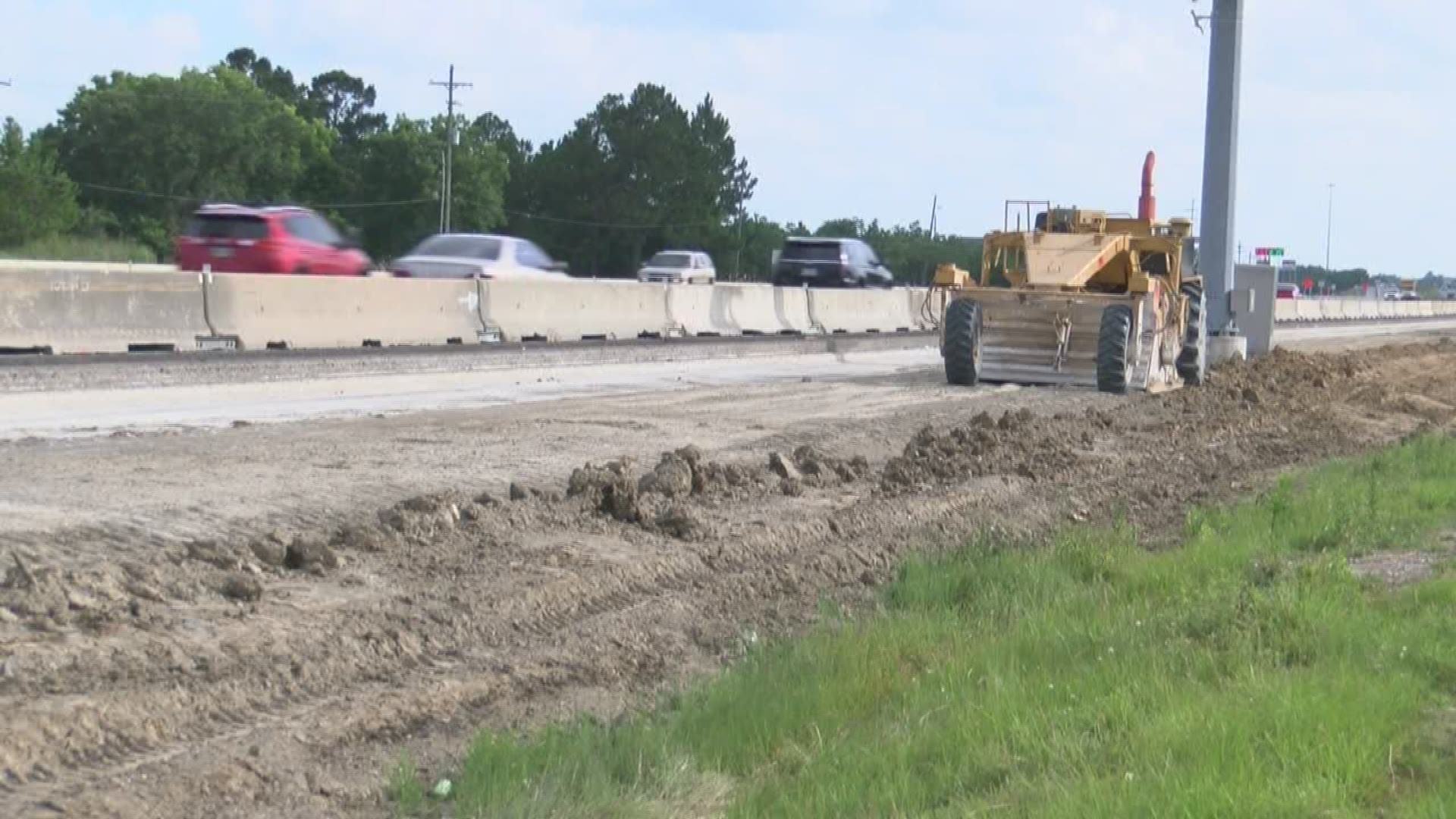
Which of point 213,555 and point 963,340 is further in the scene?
point 963,340

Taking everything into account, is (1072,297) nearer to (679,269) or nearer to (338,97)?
(679,269)

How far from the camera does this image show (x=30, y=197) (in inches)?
2643

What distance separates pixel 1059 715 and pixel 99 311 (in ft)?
48.8

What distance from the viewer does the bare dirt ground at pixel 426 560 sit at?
6.56 m

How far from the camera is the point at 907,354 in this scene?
31656 millimetres

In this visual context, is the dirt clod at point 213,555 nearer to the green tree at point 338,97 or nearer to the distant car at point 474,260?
the distant car at point 474,260

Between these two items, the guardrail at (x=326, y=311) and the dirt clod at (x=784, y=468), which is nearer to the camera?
the dirt clod at (x=784, y=468)

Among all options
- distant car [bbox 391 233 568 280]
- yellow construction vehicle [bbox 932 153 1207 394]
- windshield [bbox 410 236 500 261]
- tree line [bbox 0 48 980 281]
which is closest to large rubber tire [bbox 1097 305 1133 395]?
yellow construction vehicle [bbox 932 153 1207 394]

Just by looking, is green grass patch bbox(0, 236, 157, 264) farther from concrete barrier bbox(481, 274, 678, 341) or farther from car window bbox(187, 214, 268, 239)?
car window bbox(187, 214, 268, 239)

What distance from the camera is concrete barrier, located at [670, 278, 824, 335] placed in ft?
105

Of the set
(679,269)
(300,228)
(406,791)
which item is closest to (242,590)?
(406,791)

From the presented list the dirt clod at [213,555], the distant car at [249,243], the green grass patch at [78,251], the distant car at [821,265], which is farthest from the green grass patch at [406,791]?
the green grass patch at [78,251]

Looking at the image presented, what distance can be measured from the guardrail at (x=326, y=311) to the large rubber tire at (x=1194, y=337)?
901 centimetres

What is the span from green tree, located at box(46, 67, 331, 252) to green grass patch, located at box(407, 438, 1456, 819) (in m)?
73.7
